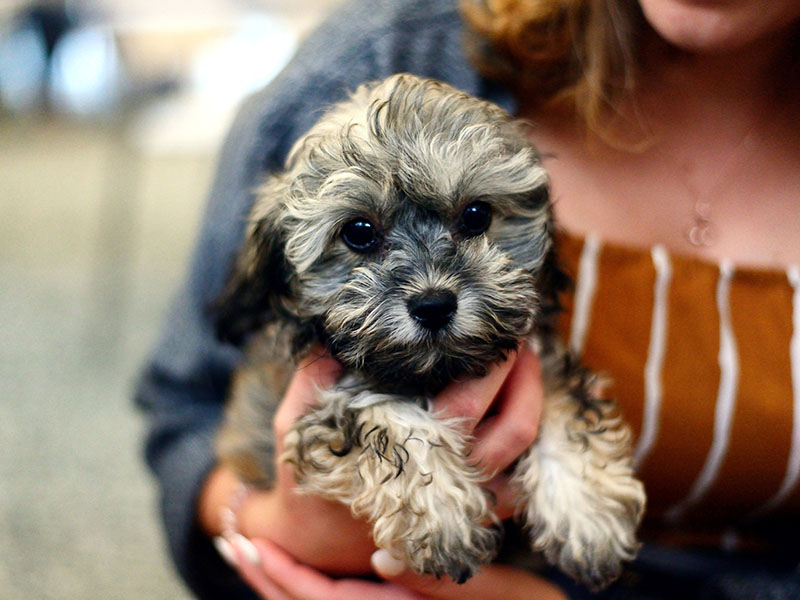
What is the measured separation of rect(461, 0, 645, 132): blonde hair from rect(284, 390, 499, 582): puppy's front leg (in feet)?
2.45

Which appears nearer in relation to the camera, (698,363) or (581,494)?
(581,494)

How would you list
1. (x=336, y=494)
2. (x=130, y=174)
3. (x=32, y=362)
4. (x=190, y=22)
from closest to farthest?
1. (x=336, y=494)
2. (x=32, y=362)
3. (x=190, y=22)
4. (x=130, y=174)

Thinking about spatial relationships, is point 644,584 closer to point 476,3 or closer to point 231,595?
point 231,595

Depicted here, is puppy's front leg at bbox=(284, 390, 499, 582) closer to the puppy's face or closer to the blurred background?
the puppy's face

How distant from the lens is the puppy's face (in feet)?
3.38

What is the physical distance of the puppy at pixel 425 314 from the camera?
1.05m

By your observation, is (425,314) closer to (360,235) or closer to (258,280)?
(360,235)

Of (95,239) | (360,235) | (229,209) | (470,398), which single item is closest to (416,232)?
(360,235)

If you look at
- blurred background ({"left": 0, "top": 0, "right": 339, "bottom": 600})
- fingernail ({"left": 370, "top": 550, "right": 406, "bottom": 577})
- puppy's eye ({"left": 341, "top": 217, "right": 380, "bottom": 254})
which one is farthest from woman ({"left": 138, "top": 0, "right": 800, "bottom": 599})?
blurred background ({"left": 0, "top": 0, "right": 339, "bottom": 600})

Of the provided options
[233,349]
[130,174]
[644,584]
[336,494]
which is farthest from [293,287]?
[130,174]

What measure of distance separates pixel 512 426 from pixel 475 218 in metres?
0.32

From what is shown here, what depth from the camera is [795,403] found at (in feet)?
4.29

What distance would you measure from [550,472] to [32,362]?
2792 mm

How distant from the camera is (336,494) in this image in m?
1.13
